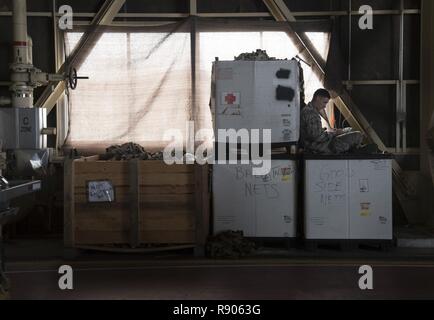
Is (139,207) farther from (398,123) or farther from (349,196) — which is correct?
(398,123)

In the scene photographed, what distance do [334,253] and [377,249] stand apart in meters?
0.60

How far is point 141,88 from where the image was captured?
8.41 metres

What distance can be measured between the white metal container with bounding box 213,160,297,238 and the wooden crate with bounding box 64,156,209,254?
0.40 meters

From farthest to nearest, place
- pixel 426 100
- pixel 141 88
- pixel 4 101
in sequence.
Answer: pixel 141 88
pixel 426 100
pixel 4 101

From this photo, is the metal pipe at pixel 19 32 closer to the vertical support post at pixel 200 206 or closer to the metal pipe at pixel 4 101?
the metal pipe at pixel 4 101

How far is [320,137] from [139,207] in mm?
2376

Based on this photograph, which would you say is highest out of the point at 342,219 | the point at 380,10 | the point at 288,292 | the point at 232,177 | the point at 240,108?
the point at 380,10

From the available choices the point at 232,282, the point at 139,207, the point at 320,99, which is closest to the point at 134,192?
the point at 139,207

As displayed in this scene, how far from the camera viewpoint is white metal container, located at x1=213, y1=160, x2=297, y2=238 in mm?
6918

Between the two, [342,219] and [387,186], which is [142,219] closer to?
[342,219]

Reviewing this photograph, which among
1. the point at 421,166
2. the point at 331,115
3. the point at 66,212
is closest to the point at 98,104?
the point at 66,212

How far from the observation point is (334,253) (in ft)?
22.3

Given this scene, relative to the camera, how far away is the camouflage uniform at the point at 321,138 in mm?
6934

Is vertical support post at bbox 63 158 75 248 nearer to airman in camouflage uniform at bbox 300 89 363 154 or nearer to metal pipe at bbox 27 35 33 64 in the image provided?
metal pipe at bbox 27 35 33 64
